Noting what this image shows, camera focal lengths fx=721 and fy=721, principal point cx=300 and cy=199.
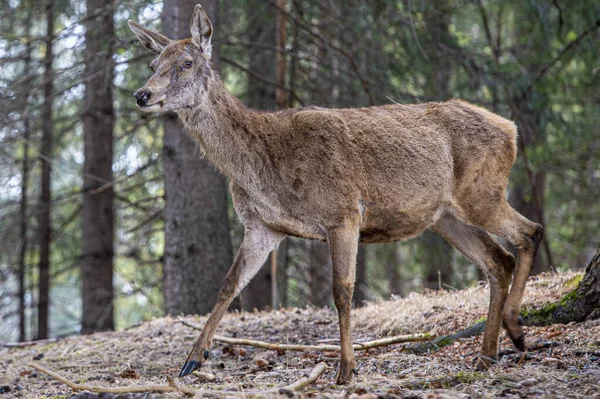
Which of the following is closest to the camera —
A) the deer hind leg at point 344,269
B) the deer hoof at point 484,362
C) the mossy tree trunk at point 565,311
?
the deer hind leg at point 344,269

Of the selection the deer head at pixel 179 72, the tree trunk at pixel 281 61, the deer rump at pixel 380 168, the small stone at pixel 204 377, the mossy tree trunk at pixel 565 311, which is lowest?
the small stone at pixel 204 377

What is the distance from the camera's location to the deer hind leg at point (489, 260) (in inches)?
230

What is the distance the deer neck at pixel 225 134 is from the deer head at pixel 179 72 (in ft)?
0.33

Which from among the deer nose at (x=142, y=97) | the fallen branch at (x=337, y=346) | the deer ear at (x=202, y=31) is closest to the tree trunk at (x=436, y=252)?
the fallen branch at (x=337, y=346)

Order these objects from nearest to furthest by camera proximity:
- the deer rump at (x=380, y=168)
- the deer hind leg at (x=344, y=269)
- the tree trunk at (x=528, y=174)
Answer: the deer hind leg at (x=344, y=269) → the deer rump at (x=380, y=168) → the tree trunk at (x=528, y=174)

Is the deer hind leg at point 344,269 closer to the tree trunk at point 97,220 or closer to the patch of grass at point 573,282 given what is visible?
the patch of grass at point 573,282

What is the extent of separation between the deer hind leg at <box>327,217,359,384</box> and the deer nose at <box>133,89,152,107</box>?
181 cm

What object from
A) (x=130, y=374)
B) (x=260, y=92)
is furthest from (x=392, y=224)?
(x=260, y=92)

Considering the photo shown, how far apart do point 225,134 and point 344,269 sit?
158cm

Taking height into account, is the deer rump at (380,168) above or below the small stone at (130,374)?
above

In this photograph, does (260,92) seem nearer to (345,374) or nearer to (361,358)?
(361,358)

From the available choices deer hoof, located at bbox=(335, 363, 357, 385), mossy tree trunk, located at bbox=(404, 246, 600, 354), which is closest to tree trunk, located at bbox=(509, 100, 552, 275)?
mossy tree trunk, located at bbox=(404, 246, 600, 354)

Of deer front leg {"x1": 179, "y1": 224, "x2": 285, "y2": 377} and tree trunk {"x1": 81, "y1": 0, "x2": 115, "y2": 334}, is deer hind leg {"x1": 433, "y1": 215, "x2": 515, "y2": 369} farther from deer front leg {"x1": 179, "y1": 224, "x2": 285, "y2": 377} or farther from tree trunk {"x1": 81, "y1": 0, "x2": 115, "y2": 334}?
tree trunk {"x1": 81, "y1": 0, "x2": 115, "y2": 334}

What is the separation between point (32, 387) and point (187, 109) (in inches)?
107
